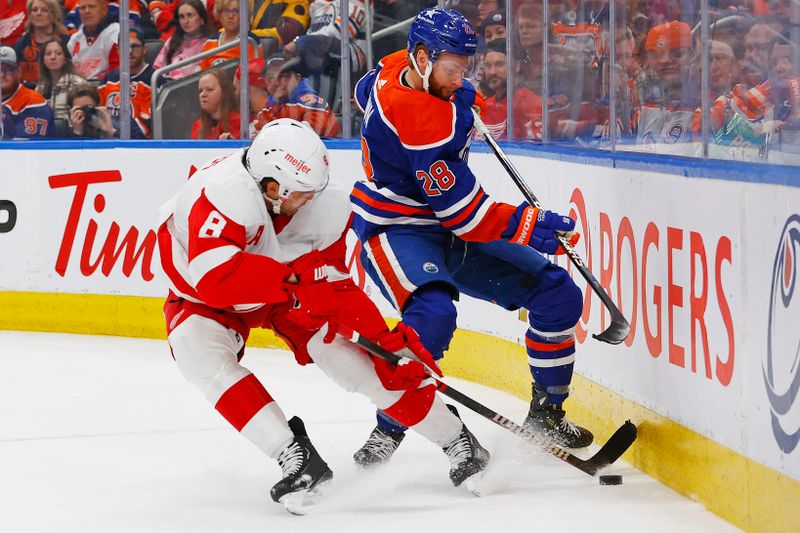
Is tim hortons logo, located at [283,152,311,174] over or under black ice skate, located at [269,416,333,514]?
over

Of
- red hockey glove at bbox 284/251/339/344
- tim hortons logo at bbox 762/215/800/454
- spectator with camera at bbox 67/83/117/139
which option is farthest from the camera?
spectator with camera at bbox 67/83/117/139

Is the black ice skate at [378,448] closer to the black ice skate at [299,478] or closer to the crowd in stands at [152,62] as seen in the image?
the black ice skate at [299,478]

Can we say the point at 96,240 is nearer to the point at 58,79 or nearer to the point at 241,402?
the point at 58,79

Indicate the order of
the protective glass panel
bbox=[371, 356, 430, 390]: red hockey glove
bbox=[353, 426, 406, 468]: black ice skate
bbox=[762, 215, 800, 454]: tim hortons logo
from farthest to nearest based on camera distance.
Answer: bbox=[353, 426, 406, 468]: black ice skate
bbox=[371, 356, 430, 390]: red hockey glove
the protective glass panel
bbox=[762, 215, 800, 454]: tim hortons logo

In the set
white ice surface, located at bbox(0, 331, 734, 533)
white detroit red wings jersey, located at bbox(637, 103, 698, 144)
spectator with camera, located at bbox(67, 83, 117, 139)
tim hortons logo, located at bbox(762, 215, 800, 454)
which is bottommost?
white ice surface, located at bbox(0, 331, 734, 533)

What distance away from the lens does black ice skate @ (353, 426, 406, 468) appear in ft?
12.7

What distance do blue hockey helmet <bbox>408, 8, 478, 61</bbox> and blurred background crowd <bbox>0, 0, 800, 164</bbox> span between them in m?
0.64

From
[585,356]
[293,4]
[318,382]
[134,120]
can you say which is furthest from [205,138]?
[585,356]

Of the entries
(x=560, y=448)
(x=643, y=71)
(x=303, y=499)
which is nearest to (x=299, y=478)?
(x=303, y=499)

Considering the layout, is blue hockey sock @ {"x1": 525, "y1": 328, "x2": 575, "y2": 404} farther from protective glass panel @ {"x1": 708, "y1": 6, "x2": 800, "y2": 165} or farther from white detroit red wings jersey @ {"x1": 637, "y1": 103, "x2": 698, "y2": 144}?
protective glass panel @ {"x1": 708, "y1": 6, "x2": 800, "y2": 165}

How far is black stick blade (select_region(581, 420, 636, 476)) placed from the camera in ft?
12.3

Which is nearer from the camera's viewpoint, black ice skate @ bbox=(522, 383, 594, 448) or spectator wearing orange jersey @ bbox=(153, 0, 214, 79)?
black ice skate @ bbox=(522, 383, 594, 448)

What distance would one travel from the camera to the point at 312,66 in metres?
6.45

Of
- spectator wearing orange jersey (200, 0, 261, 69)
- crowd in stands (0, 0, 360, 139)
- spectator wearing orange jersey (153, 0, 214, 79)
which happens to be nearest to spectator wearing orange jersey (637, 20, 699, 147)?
crowd in stands (0, 0, 360, 139)
